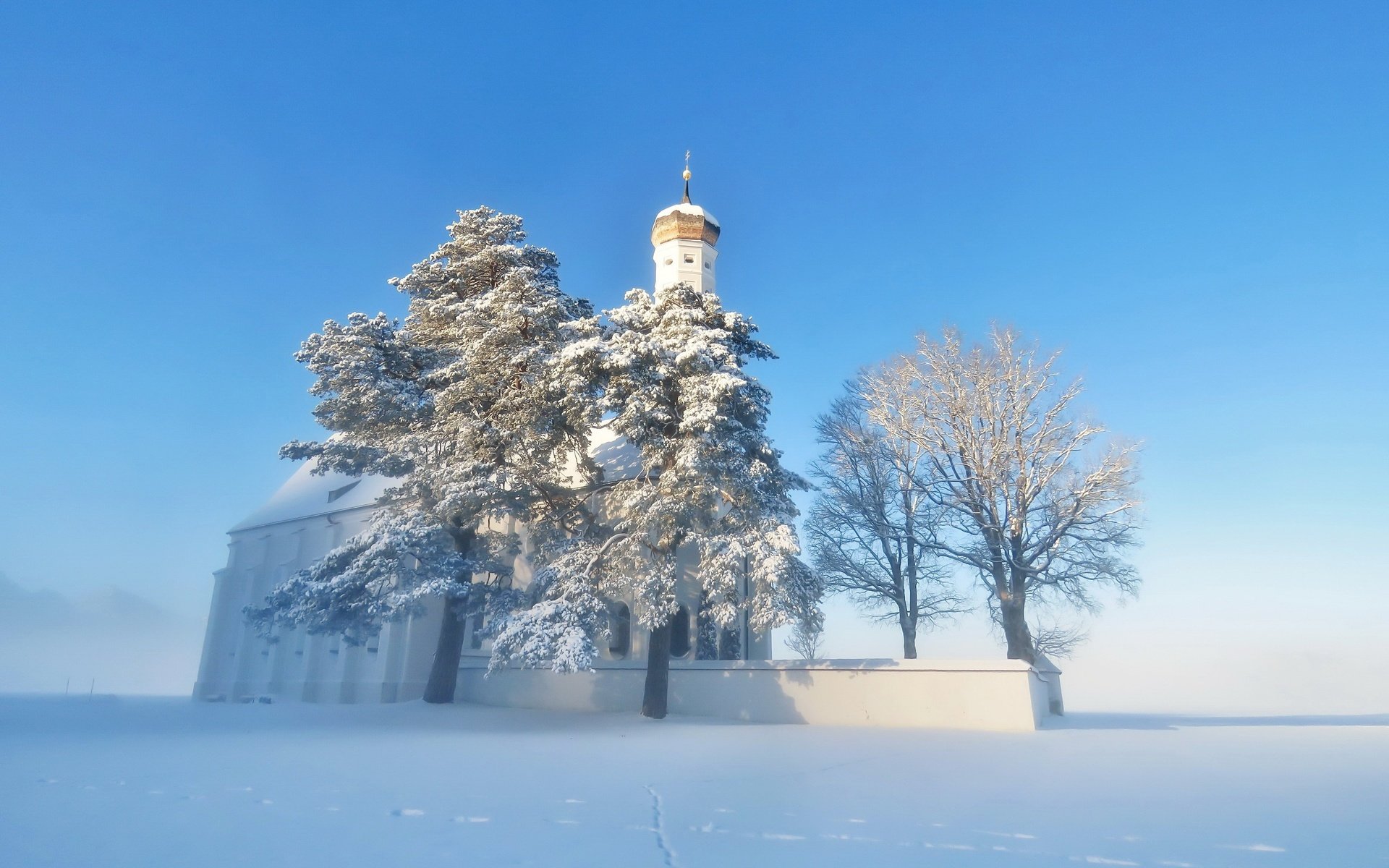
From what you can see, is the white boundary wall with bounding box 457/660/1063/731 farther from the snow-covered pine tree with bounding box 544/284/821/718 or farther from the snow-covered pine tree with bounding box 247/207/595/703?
the snow-covered pine tree with bounding box 247/207/595/703

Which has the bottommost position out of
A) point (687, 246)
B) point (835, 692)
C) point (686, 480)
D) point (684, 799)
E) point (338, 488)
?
point (684, 799)

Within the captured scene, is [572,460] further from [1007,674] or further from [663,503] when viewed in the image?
[1007,674]

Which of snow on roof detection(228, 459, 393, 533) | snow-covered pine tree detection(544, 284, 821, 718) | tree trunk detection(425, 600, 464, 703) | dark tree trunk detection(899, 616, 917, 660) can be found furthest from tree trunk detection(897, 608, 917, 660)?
snow on roof detection(228, 459, 393, 533)

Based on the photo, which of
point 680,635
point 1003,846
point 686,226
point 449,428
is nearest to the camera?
point 1003,846

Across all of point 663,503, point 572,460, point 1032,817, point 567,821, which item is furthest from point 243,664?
point 1032,817

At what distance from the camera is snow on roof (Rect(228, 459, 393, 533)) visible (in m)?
33.1

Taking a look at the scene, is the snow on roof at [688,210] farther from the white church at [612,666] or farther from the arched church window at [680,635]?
the arched church window at [680,635]

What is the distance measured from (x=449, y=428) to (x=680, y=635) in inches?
391

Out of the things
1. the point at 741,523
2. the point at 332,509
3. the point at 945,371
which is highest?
the point at 945,371

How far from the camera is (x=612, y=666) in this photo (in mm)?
23297

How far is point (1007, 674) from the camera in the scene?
56.9ft

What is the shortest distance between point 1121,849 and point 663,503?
40.0 ft

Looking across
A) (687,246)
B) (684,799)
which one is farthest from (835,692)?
(687,246)

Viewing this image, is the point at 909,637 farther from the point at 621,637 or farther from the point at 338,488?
the point at 338,488
